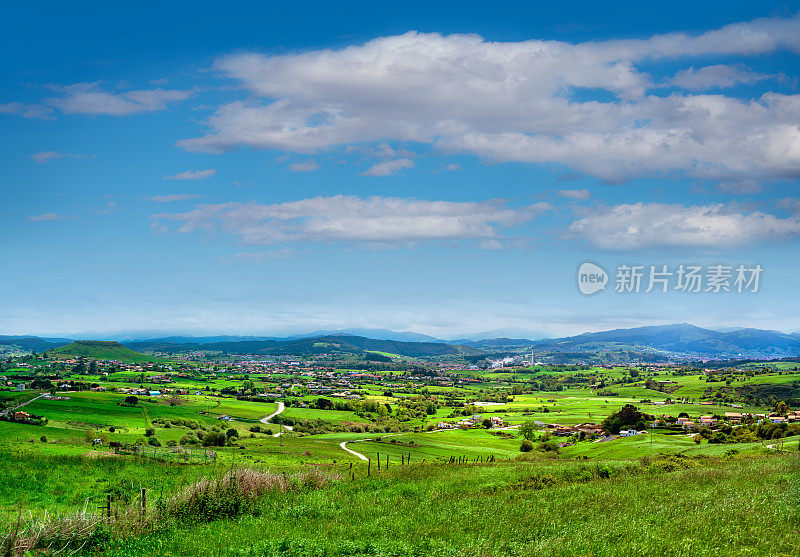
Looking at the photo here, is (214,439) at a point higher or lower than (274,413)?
higher

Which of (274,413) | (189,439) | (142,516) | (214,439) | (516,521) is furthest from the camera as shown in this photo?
(274,413)

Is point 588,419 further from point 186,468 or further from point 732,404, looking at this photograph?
point 186,468

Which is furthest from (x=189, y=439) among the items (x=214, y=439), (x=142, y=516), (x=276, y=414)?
(x=142, y=516)

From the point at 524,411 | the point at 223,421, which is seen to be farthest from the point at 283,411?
the point at 524,411

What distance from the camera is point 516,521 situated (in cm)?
1784

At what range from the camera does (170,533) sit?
714 inches

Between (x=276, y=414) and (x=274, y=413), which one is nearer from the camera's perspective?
(x=276, y=414)

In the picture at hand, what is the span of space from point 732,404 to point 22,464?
167979 mm

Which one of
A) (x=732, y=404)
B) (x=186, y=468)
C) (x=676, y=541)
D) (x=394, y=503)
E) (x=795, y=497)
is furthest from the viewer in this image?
(x=732, y=404)

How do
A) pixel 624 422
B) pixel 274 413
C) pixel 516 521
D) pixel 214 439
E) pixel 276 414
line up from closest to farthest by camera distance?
pixel 516 521, pixel 214 439, pixel 624 422, pixel 276 414, pixel 274 413

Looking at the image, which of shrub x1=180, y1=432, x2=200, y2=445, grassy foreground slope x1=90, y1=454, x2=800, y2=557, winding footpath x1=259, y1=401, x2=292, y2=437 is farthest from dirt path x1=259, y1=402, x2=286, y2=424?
grassy foreground slope x1=90, y1=454, x2=800, y2=557

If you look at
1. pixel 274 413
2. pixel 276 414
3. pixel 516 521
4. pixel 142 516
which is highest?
pixel 516 521

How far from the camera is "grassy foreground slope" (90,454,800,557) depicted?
14.7 m

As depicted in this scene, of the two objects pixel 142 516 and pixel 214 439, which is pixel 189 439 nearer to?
pixel 214 439
